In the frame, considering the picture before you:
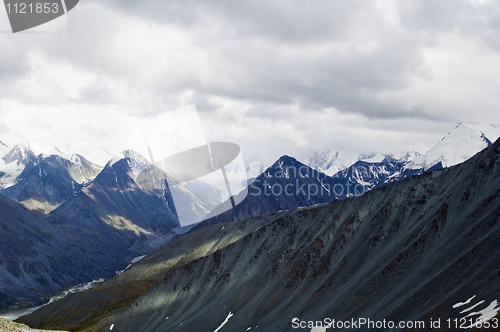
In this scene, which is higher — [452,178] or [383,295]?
[452,178]

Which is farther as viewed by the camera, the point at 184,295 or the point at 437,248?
the point at 184,295

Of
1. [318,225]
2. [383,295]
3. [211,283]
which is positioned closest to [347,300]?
[383,295]

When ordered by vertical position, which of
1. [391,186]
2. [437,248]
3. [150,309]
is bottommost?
[150,309]

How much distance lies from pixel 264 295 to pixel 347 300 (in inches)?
1369

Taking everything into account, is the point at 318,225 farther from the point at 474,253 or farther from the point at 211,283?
the point at 474,253

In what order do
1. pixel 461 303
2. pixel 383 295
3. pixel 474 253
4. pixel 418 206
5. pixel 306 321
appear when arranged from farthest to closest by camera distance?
1. pixel 418 206
2. pixel 306 321
3. pixel 383 295
4. pixel 474 253
5. pixel 461 303

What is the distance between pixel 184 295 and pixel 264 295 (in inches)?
1385

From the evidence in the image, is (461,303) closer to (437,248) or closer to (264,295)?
(437,248)

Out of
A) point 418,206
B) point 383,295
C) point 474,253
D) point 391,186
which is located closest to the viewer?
point 474,253

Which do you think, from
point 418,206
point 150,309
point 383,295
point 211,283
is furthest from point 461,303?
point 150,309

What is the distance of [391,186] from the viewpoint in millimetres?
158250

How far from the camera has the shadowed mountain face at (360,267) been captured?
95.6 meters

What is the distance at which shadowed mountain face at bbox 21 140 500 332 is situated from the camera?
9556 centimetres

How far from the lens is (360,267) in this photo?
128500 millimetres
